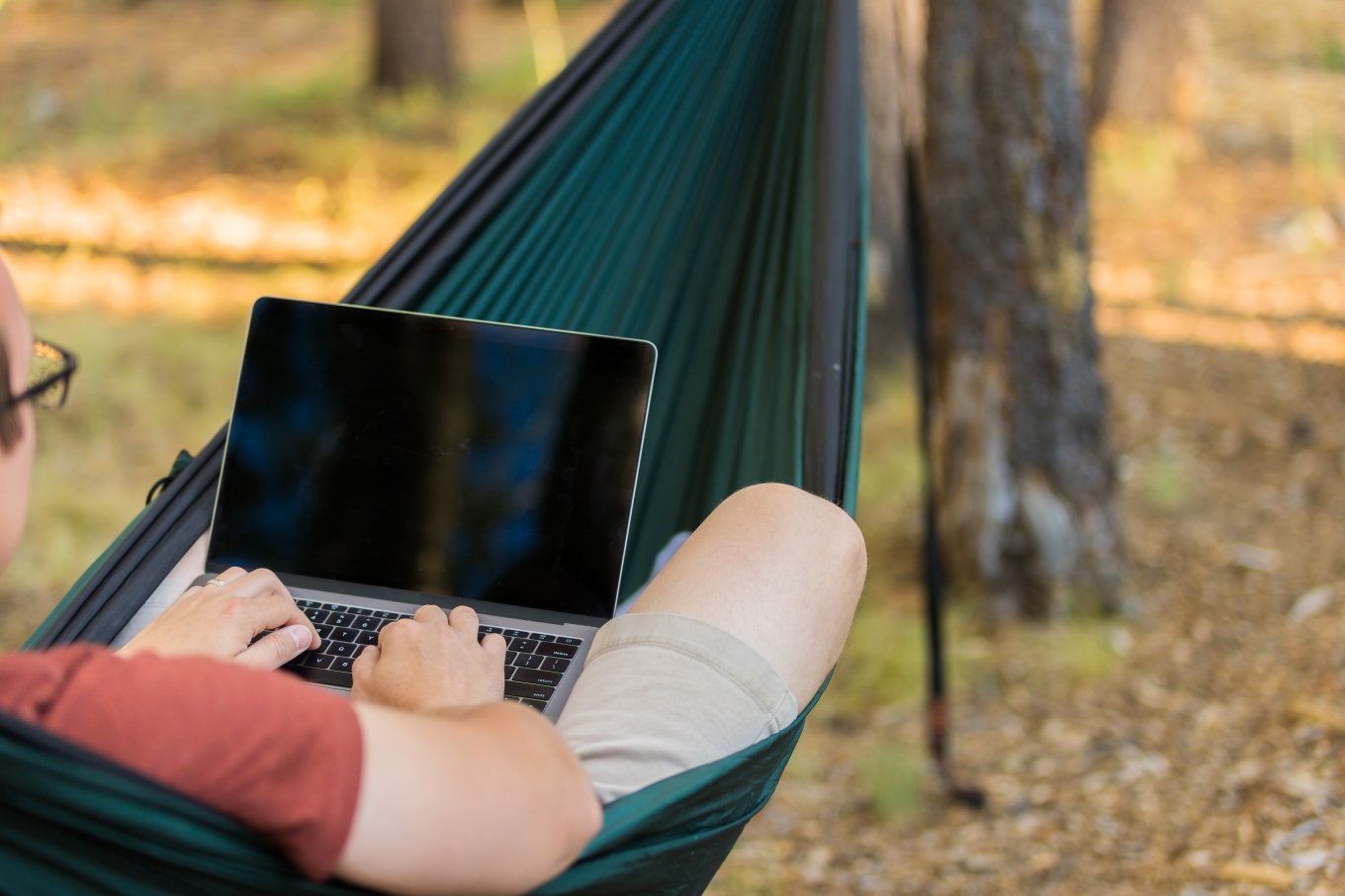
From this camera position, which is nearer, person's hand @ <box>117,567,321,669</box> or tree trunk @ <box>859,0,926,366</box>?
person's hand @ <box>117,567,321,669</box>

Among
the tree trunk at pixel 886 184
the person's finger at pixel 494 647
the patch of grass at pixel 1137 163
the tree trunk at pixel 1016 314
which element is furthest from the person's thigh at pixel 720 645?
the patch of grass at pixel 1137 163

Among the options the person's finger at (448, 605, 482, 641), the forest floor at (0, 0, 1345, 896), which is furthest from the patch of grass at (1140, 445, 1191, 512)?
the person's finger at (448, 605, 482, 641)

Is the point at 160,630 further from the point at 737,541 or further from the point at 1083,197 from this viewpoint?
the point at 1083,197

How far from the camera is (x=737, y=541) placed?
0.99 metres

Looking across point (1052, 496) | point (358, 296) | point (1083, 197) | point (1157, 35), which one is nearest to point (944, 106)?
point (1083, 197)

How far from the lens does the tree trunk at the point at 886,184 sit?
3.59 metres

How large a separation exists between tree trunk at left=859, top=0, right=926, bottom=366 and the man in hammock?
8.77ft

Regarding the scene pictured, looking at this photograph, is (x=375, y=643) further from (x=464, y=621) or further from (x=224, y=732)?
(x=224, y=732)

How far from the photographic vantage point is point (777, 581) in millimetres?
972

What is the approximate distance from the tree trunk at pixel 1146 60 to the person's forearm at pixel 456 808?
5249 millimetres

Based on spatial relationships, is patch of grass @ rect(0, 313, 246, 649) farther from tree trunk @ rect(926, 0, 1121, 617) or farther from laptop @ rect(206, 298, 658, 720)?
tree trunk @ rect(926, 0, 1121, 617)

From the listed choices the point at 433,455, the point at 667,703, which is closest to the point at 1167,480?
the point at 433,455

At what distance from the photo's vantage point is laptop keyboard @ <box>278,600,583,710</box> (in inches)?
44.9

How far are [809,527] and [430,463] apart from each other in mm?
502
